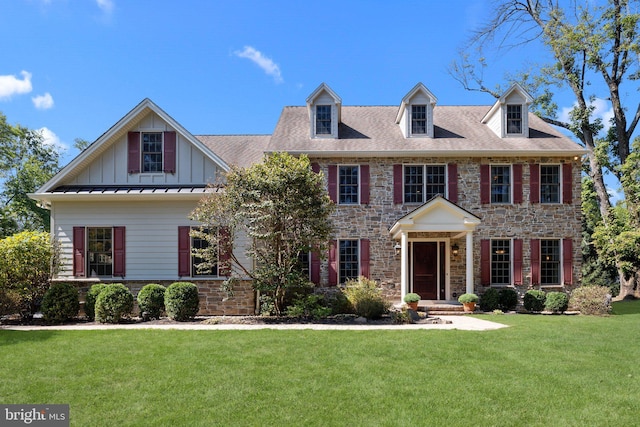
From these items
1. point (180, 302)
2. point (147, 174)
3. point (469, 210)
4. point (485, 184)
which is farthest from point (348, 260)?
point (147, 174)

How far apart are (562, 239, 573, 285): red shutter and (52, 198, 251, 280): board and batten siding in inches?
450

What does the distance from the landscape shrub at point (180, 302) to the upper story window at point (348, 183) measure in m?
6.32

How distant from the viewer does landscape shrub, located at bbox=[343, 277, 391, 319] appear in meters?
11.2

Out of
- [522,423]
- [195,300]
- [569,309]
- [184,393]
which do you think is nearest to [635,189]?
[569,309]

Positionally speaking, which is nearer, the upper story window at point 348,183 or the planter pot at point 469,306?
the planter pot at point 469,306

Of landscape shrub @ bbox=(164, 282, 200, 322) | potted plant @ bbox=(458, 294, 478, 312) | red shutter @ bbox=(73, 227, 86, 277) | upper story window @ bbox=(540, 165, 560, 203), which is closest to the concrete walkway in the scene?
landscape shrub @ bbox=(164, 282, 200, 322)

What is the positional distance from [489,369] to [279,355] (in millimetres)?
3439

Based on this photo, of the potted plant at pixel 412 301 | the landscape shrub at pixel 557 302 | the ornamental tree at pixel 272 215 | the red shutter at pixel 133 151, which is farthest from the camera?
the red shutter at pixel 133 151

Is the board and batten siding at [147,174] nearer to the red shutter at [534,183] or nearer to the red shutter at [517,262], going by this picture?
the red shutter at [517,262]

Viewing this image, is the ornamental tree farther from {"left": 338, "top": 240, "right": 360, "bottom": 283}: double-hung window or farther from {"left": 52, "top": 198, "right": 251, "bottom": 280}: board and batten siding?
{"left": 338, "top": 240, "right": 360, "bottom": 283}: double-hung window

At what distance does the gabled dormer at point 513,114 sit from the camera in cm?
1535

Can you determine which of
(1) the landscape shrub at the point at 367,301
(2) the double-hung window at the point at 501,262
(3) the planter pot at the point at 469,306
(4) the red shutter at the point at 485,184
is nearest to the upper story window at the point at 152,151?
(1) the landscape shrub at the point at 367,301

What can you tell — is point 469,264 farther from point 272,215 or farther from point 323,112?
point 323,112

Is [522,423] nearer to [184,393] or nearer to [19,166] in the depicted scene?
[184,393]
